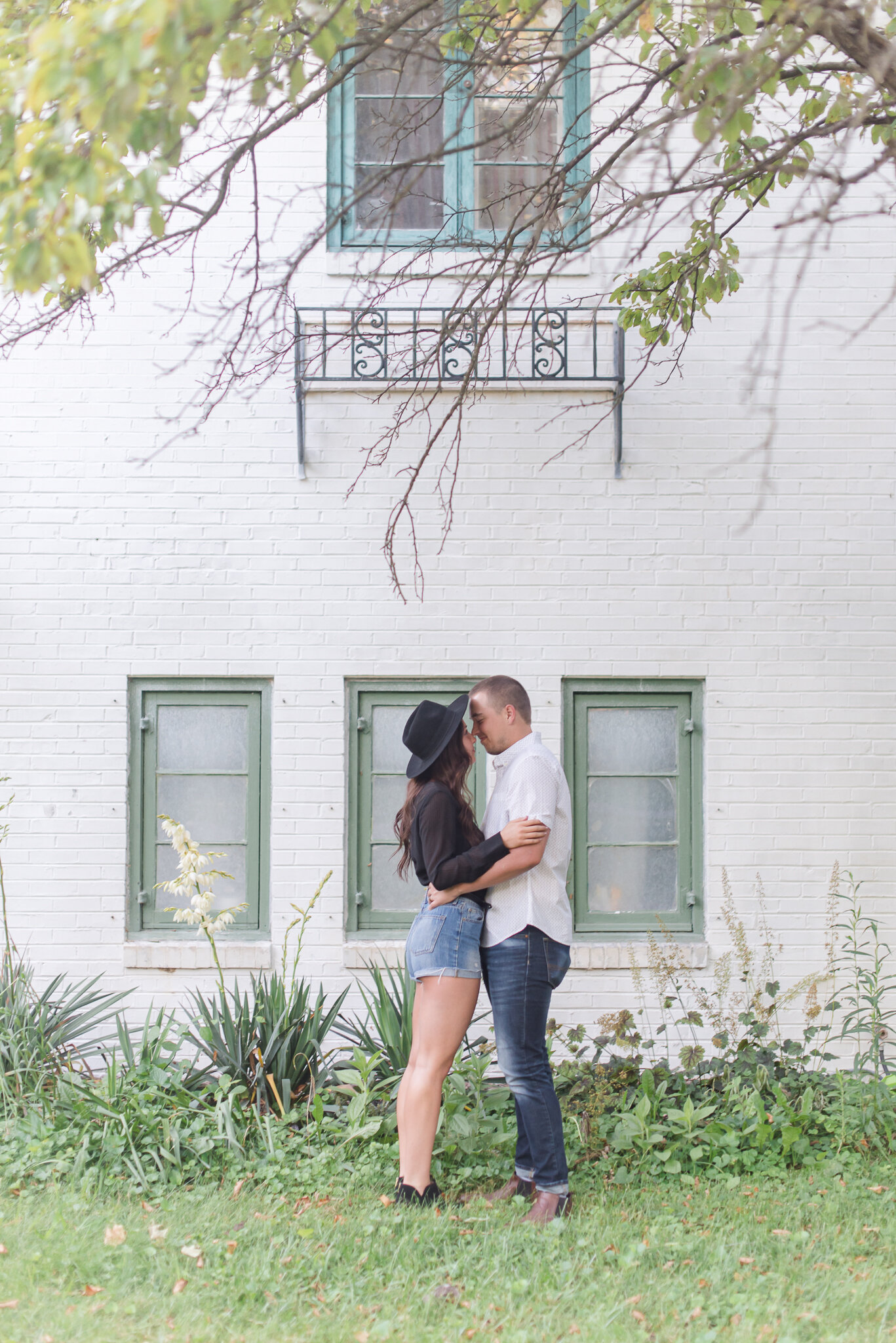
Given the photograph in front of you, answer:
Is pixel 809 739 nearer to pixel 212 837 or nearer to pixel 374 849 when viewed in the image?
pixel 374 849

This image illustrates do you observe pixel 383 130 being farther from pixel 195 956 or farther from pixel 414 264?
pixel 195 956

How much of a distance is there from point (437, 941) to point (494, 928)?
0.21 meters

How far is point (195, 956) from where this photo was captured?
517 cm

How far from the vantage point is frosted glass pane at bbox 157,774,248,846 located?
543cm

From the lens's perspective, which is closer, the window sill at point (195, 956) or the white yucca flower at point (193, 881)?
the white yucca flower at point (193, 881)

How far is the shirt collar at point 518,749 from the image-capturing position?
150 inches

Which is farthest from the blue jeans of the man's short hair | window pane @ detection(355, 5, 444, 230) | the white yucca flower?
window pane @ detection(355, 5, 444, 230)

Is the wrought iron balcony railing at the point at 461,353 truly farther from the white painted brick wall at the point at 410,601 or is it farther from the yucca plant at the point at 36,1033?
the yucca plant at the point at 36,1033

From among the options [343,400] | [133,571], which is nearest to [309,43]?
[343,400]

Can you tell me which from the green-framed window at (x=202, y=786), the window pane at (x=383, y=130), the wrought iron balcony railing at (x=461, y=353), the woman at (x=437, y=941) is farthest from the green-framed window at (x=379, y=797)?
the window pane at (x=383, y=130)

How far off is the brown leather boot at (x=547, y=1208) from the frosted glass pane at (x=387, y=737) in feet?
7.60

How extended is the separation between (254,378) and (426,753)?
2.61 meters

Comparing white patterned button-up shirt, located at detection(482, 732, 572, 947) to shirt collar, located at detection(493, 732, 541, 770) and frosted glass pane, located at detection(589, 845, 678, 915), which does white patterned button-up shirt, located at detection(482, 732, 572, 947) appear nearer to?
shirt collar, located at detection(493, 732, 541, 770)

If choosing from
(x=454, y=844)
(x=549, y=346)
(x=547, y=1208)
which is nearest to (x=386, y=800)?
(x=454, y=844)
